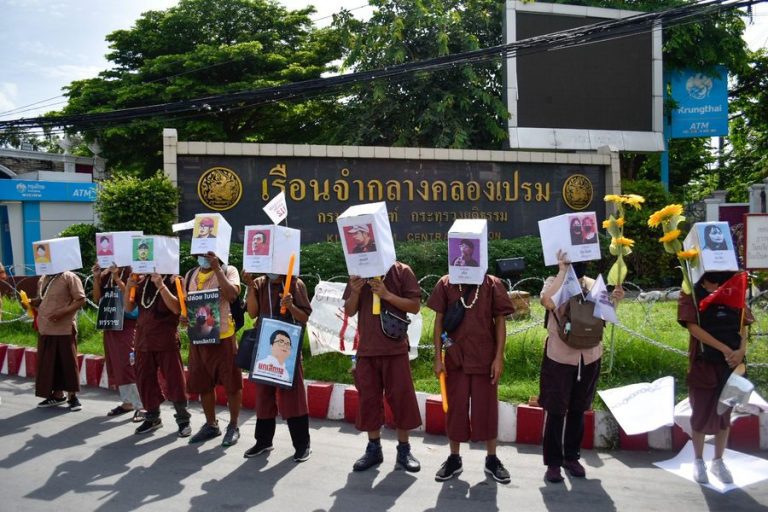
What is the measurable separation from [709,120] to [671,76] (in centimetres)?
169

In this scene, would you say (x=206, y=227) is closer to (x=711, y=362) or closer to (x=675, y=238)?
(x=675, y=238)

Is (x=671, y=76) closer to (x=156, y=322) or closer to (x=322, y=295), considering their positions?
(x=322, y=295)

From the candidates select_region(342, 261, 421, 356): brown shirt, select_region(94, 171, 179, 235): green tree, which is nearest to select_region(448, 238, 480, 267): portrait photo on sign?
select_region(342, 261, 421, 356): brown shirt

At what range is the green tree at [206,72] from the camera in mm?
23906

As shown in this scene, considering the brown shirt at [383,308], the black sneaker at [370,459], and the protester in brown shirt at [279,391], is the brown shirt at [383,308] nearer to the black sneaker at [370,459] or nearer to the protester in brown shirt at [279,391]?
the protester in brown shirt at [279,391]

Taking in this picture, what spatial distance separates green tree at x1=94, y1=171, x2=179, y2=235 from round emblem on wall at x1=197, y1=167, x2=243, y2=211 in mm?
506

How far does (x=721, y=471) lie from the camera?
16.5 feet

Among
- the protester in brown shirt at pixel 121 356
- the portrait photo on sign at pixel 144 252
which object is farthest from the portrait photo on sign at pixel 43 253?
the portrait photo on sign at pixel 144 252

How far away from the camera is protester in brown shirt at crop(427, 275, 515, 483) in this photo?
5.08 metres

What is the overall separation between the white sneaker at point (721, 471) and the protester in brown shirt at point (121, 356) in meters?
5.27

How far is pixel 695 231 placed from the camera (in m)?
5.18

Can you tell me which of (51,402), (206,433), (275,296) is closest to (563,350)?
(275,296)

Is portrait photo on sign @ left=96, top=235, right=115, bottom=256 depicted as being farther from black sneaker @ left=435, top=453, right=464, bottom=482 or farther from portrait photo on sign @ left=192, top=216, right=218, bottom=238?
black sneaker @ left=435, top=453, right=464, bottom=482

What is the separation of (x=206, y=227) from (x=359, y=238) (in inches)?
59.3
